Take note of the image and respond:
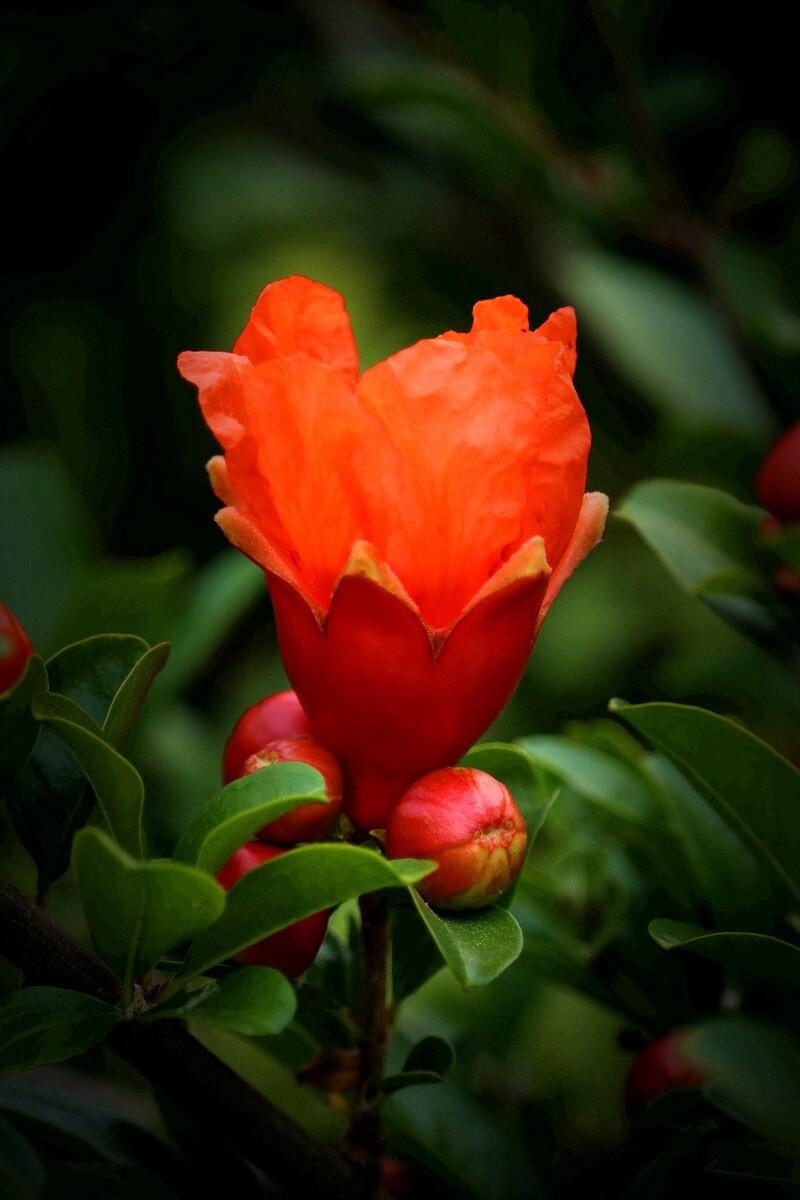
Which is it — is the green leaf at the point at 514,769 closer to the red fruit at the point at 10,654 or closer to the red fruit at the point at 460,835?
the red fruit at the point at 460,835

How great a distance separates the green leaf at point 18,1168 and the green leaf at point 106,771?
17cm

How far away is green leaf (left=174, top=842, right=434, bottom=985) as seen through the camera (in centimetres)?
51

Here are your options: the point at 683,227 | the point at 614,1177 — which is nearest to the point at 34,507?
the point at 614,1177

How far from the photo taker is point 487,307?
62 cm

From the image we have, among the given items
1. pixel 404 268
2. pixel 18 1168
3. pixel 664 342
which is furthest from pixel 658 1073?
pixel 404 268

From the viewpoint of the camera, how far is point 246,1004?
0.53 metres

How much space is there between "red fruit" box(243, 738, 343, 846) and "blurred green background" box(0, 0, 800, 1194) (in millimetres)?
287

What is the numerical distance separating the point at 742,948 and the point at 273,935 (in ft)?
0.79

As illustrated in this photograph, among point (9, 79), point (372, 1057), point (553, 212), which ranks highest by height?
point (9, 79)

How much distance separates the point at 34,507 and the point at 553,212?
93 centimetres

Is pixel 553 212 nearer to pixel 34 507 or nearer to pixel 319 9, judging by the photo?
pixel 319 9

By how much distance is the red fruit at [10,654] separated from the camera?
562 millimetres

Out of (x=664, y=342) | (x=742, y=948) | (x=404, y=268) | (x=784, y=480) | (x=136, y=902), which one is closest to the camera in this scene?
(x=136, y=902)

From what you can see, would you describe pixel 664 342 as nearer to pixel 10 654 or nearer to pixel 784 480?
pixel 784 480
